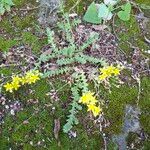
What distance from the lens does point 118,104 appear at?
3473 mm

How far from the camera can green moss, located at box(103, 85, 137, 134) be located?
338 centimetres

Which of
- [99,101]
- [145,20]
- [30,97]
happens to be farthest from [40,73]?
[145,20]

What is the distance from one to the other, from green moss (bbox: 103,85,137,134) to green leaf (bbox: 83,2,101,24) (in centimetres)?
77

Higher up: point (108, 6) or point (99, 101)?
point (108, 6)

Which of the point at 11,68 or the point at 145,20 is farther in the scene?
the point at 145,20

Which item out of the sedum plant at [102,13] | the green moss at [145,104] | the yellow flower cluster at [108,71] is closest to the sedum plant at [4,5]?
the sedum plant at [102,13]

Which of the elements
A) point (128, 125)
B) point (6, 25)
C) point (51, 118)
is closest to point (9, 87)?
point (51, 118)

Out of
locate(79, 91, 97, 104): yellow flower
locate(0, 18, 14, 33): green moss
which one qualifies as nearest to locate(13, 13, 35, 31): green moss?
locate(0, 18, 14, 33): green moss

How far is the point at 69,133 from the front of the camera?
10.9 ft

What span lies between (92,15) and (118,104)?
3.24 ft

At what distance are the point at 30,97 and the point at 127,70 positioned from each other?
93 cm

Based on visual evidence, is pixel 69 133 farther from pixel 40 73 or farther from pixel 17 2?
pixel 17 2

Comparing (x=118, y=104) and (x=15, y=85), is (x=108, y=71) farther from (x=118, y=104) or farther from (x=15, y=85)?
(x=15, y=85)

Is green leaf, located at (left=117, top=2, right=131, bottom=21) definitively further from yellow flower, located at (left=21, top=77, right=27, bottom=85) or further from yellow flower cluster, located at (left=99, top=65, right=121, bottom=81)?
yellow flower, located at (left=21, top=77, right=27, bottom=85)
